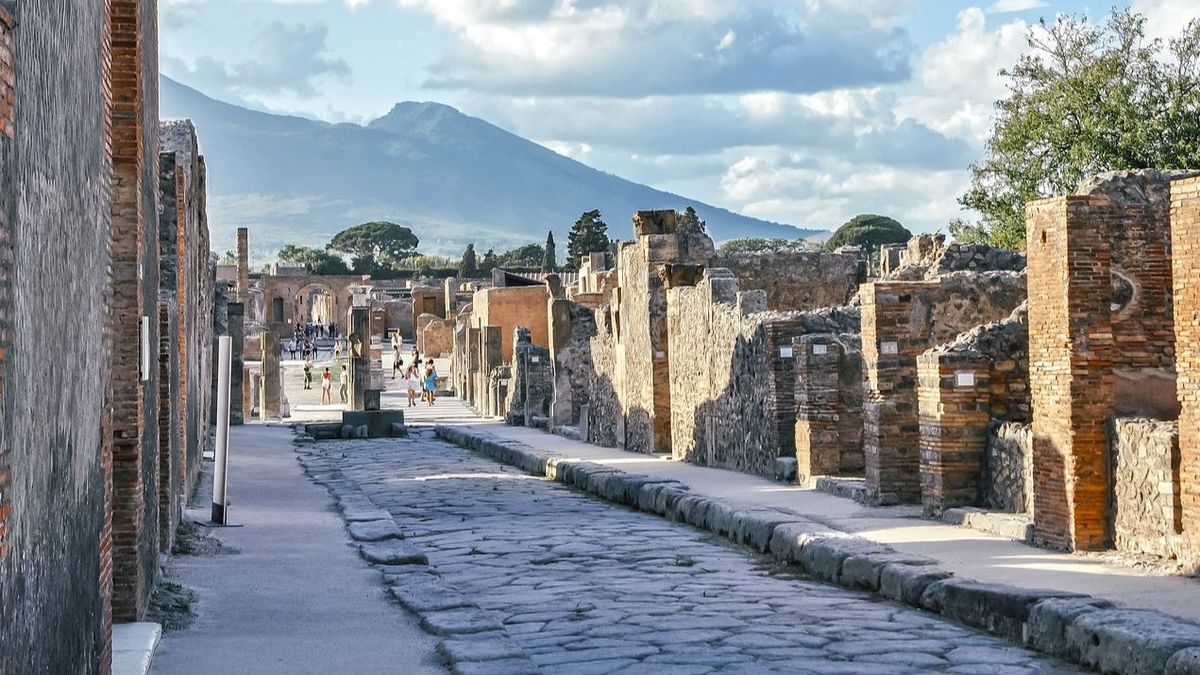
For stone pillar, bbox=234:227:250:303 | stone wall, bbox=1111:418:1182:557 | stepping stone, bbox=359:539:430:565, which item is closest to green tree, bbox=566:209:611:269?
stone pillar, bbox=234:227:250:303

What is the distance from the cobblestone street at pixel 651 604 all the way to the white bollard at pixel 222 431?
5.33 ft

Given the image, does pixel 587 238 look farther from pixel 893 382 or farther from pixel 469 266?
pixel 893 382

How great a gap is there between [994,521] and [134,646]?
6749mm

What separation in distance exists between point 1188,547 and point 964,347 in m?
3.85

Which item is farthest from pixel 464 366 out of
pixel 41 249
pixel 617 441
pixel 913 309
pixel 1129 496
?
pixel 41 249

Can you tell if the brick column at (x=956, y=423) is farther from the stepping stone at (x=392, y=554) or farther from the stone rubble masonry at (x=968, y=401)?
the stepping stone at (x=392, y=554)

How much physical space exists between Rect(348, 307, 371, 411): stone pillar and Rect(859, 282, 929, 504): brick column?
2650cm

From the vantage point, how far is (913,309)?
49.9 ft

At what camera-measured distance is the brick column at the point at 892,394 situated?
573 inches

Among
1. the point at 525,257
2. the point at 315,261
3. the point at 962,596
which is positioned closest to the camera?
the point at 962,596

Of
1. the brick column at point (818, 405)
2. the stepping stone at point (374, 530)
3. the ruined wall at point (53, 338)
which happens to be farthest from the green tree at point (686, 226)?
the ruined wall at point (53, 338)

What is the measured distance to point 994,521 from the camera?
40.4ft

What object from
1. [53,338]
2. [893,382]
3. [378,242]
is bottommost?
[893,382]

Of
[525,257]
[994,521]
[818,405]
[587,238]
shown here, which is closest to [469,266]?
[587,238]
